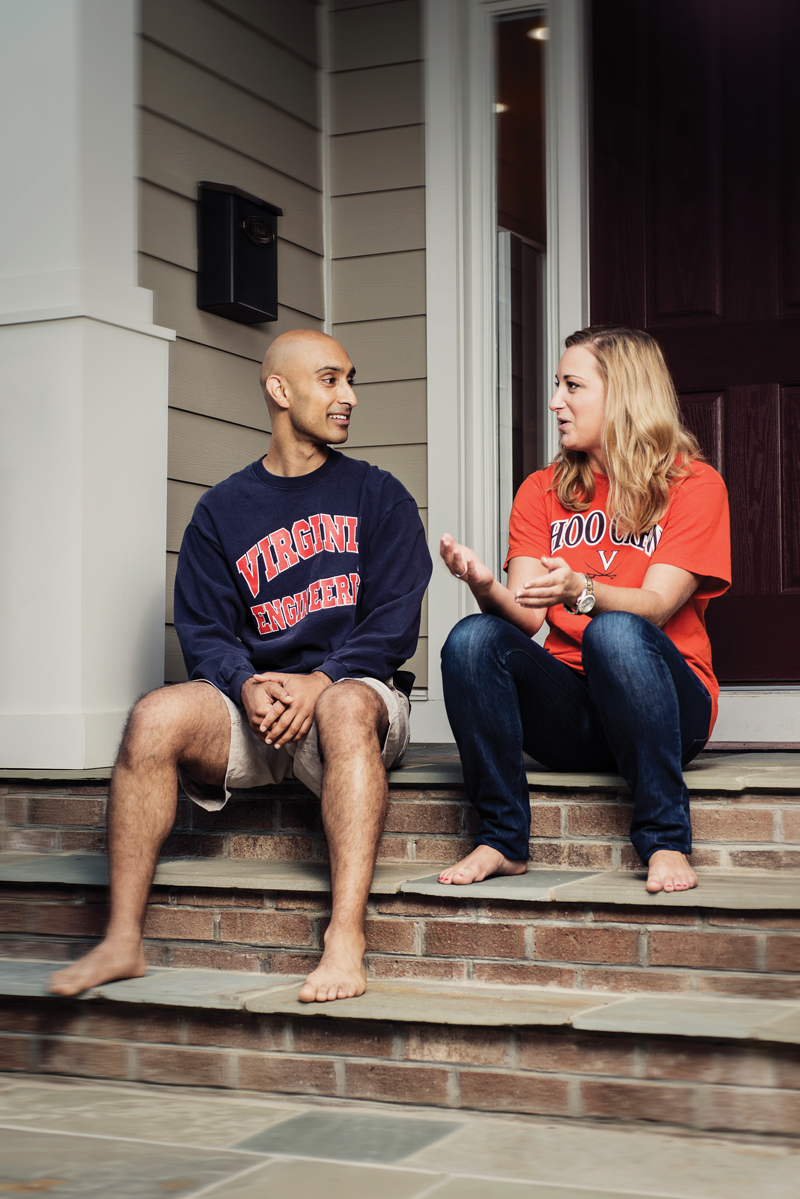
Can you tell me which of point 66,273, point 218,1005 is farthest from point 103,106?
point 218,1005

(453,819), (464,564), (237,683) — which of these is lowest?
(453,819)

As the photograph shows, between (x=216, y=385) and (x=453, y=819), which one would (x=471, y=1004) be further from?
(x=216, y=385)

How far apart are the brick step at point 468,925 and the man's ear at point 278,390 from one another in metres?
0.96

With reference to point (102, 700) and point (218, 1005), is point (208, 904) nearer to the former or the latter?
point (218, 1005)

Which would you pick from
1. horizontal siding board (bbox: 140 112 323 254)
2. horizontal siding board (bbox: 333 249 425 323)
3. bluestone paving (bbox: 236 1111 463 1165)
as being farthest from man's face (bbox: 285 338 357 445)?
bluestone paving (bbox: 236 1111 463 1165)

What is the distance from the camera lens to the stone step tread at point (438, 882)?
2.02 metres

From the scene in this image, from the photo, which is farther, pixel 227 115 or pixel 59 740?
Result: pixel 227 115

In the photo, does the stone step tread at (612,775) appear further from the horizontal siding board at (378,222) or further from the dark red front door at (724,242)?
the horizontal siding board at (378,222)

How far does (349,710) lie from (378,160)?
2.15 m

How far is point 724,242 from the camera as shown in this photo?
341 centimetres

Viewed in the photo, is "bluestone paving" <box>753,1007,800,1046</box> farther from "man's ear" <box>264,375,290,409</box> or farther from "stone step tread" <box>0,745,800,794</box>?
"man's ear" <box>264,375,290,409</box>

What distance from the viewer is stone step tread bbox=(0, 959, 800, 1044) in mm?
1791

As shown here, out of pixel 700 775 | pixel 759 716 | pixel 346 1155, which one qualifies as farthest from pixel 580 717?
pixel 759 716

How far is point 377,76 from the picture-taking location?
Result: 3.77 meters
